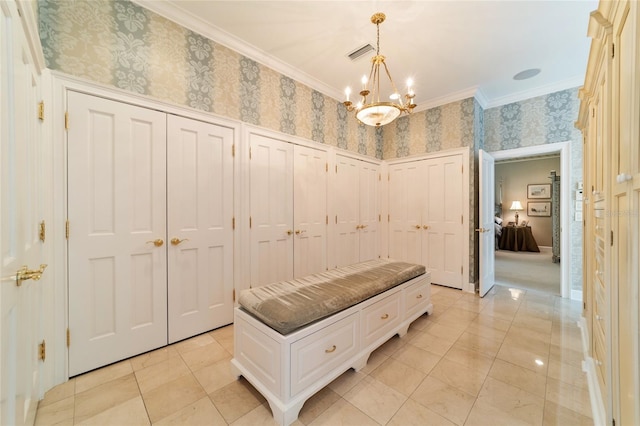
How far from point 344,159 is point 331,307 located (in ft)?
8.79

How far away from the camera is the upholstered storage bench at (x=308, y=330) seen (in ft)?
4.68

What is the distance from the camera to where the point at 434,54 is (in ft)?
9.18

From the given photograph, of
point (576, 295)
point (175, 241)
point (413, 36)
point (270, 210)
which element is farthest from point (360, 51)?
point (576, 295)

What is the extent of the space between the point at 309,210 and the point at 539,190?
767cm

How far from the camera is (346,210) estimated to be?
3.87 meters

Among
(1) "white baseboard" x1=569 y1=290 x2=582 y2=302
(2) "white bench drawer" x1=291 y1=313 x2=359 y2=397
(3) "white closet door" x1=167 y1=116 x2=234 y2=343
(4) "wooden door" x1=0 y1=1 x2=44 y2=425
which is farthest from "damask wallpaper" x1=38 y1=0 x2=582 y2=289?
(2) "white bench drawer" x1=291 y1=313 x2=359 y2=397

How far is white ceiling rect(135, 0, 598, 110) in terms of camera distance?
A: 7.02ft

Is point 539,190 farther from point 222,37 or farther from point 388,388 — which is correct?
point 222,37

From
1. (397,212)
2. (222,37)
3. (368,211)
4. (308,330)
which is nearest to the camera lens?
(308,330)

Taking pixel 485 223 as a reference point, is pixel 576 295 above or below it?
below

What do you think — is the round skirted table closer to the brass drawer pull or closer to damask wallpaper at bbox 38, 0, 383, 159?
damask wallpaper at bbox 38, 0, 383, 159

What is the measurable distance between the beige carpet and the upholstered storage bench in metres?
3.08

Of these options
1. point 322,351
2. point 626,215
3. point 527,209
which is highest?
point 527,209

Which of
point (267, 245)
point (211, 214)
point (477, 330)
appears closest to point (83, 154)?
point (211, 214)
